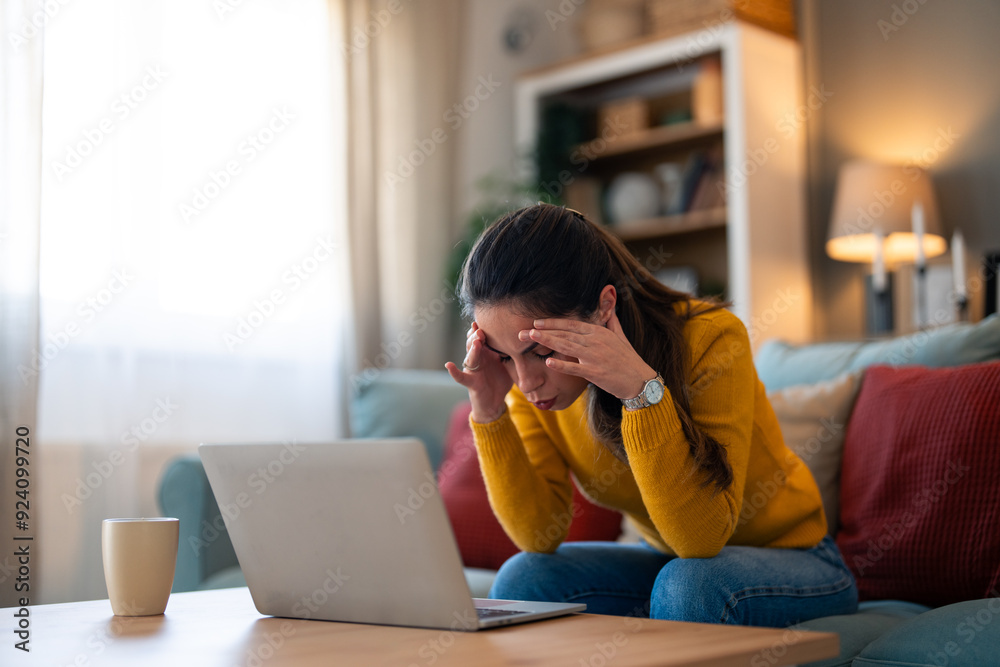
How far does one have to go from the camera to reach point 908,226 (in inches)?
112

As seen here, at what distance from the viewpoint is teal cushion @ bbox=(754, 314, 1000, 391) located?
1.70 meters

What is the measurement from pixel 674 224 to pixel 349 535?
255cm

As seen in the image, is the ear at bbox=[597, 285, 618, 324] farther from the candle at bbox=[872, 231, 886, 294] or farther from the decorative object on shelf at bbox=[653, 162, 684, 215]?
the decorative object on shelf at bbox=[653, 162, 684, 215]

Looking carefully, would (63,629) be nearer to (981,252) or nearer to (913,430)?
(913,430)

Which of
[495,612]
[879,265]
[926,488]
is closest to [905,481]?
[926,488]

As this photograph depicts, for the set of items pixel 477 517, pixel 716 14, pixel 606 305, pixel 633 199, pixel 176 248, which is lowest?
pixel 477 517

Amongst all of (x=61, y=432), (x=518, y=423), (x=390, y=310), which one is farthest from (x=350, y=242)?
(x=518, y=423)

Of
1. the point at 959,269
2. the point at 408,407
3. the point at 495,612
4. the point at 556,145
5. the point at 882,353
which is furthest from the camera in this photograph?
the point at 556,145

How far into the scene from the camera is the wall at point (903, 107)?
2922 millimetres

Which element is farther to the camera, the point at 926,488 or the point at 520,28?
the point at 520,28

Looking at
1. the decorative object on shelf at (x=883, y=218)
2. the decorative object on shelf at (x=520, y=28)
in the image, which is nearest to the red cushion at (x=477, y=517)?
the decorative object on shelf at (x=883, y=218)

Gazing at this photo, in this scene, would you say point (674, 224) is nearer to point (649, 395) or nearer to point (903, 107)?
point (903, 107)

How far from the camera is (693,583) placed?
1.16m

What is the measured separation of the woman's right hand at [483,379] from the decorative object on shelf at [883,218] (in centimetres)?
174
